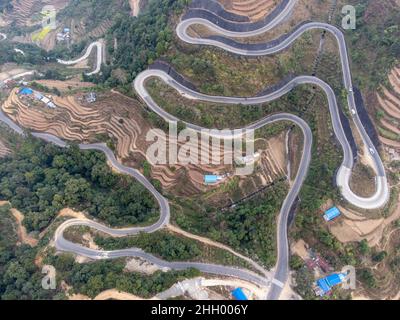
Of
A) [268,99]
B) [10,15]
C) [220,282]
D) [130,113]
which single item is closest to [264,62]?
[268,99]

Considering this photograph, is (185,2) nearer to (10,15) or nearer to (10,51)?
(10,51)

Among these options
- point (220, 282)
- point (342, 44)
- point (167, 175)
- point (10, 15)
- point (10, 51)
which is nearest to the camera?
point (220, 282)

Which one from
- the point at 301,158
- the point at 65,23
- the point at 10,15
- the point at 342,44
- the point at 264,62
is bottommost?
the point at 10,15

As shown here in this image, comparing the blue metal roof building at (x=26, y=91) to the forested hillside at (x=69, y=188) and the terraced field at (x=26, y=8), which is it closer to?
the forested hillside at (x=69, y=188)

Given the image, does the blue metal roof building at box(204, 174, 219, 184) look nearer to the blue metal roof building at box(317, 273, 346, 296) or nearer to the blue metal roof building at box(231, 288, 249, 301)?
the blue metal roof building at box(231, 288, 249, 301)

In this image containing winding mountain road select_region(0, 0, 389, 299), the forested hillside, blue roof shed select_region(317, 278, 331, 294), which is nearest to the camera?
blue roof shed select_region(317, 278, 331, 294)

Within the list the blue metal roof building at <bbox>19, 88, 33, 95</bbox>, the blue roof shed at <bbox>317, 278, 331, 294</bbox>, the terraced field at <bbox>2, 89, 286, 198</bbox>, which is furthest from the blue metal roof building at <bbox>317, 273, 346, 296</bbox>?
the blue metal roof building at <bbox>19, 88, 33, 95</bbox>

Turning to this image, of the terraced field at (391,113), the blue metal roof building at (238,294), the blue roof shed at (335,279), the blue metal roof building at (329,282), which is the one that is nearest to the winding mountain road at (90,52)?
the blue metal roof building at (238,294)

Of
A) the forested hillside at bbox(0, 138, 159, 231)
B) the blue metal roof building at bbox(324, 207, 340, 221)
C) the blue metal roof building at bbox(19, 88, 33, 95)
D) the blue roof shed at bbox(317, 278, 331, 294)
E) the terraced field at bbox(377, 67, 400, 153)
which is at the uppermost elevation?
the terraced field at bbox(377, 67, 400, 153)

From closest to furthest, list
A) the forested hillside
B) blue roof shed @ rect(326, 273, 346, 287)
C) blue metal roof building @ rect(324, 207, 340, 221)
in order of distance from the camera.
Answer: blue roof shed @ rect(326, 273, 346, 287) < blue metal roof building @ rect(324, 207, 340, 221) < the forested hillside
